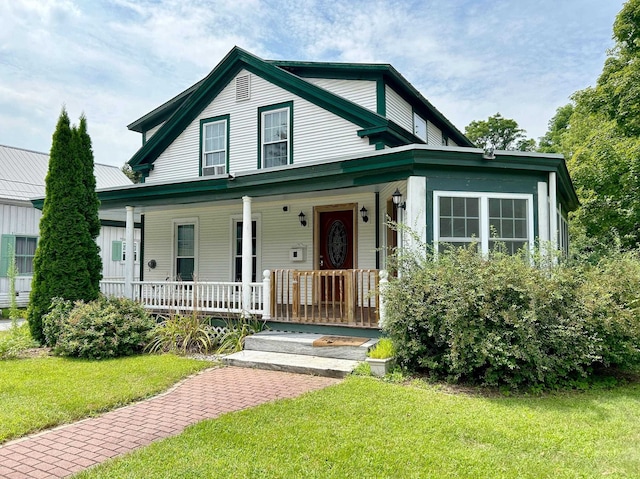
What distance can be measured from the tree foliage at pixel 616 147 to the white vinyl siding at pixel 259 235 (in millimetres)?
6766

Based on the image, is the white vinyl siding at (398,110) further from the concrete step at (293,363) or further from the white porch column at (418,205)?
the concrete step at (293,363)

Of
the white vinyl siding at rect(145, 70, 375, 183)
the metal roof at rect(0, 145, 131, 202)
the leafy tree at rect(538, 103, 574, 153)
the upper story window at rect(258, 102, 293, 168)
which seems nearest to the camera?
the white vinyl siding at rect(145, 70, 375, 183)

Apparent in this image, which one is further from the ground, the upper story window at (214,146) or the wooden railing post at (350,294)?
the upper story window at (214,146)

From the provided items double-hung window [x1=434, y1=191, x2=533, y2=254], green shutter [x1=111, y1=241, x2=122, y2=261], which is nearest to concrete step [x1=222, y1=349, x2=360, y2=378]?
double-hung window [x1=434, y1=191, x2=533, y2=254]

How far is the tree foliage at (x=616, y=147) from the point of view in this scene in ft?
42.2

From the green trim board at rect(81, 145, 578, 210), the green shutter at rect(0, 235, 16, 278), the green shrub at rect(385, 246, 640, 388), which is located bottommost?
the green shrub at rect(385, 246, 640, 388)

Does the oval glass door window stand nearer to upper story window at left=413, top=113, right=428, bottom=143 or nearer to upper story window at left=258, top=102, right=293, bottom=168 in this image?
upper story window at left=258, top=102, right=293, bottom=168

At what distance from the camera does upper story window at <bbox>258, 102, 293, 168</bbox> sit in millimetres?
11188

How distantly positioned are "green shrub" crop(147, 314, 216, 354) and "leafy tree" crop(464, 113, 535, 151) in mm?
33815

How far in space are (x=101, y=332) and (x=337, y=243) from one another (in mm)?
5490

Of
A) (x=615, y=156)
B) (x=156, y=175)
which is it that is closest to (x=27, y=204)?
(x=156, y=175)

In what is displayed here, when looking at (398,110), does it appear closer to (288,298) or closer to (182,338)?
(288,298)

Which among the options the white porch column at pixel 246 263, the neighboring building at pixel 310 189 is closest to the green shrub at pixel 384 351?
the neighboring building at pixel 310 189

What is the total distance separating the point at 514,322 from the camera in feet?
17.7
